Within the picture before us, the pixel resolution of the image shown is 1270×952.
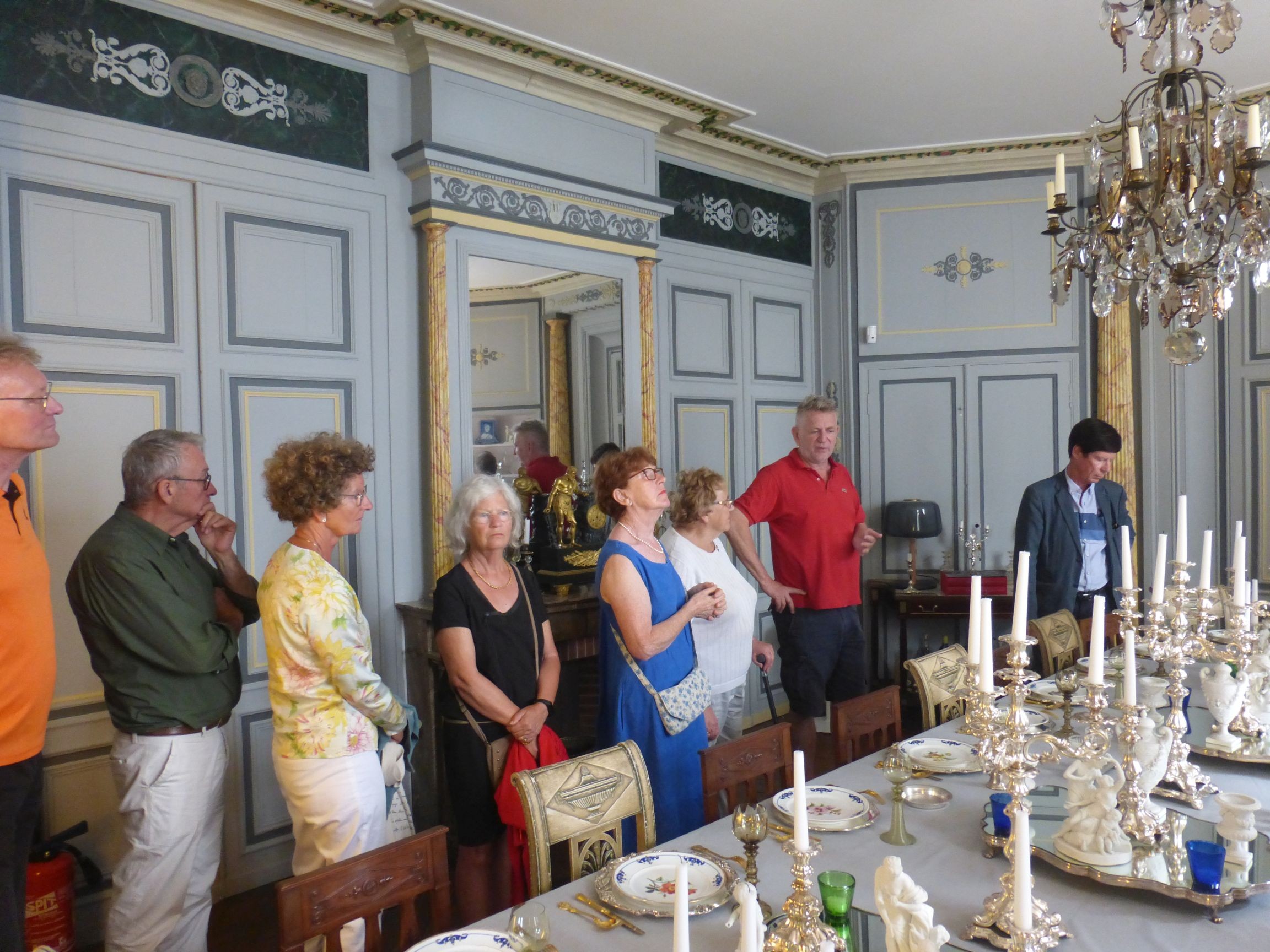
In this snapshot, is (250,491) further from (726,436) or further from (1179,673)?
(1179,673)

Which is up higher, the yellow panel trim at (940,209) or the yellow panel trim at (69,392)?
the yellow panel trim at (940,209)

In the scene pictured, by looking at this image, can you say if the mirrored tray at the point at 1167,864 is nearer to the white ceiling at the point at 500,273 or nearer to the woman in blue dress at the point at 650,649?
the woman in blue dress at the point at 650,649

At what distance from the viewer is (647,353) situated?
14.6 feet

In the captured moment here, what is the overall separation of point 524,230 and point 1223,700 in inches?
118

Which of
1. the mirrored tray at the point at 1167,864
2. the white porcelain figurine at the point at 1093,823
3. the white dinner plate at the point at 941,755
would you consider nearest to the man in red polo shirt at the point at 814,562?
the white dinner plate at the point at 941,755

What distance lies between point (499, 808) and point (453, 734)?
24 cm

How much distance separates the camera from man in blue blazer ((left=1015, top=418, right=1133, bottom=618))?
13.1 ft

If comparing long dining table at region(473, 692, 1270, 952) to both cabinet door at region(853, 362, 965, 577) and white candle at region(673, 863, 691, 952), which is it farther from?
cabinet door at region(853, 362, 965, 577)

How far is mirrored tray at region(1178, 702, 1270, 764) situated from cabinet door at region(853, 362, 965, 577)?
2945 mm

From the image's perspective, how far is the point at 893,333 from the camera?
5.53 m

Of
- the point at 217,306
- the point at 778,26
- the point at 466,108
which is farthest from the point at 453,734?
the point at 778,26

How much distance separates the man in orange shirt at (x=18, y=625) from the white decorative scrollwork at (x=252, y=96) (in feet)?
5.08

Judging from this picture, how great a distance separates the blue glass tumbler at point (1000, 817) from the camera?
71.4 inches

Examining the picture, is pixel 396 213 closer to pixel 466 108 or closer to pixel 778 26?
pixel 466 108
